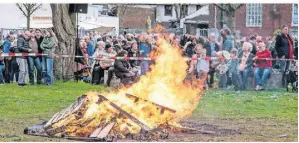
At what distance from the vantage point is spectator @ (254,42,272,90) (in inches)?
642

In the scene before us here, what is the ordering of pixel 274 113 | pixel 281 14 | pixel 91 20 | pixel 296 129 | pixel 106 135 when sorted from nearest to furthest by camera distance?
pixel 106 135 → pixel 296 129 → pixel 274 113 → pixel 281 14 → pixel 91 20

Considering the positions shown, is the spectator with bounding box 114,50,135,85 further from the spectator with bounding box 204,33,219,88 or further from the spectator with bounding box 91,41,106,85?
the spectator with bounding box 204,33,219,88

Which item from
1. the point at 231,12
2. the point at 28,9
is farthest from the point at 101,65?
the point at 231,12

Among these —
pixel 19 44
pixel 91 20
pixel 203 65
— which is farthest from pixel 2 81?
pixel 91 20

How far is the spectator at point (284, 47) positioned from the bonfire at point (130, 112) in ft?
18.7

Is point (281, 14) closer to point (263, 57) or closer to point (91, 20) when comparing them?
point (91, 20)

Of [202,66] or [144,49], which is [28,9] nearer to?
[144,49]

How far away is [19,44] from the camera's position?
1612 cm

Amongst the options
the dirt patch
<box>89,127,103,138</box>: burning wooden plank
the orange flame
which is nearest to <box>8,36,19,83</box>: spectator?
the orange flame

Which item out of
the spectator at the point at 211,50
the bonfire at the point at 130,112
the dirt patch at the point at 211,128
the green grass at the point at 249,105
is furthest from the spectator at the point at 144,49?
the bonfire at the point at 130,112

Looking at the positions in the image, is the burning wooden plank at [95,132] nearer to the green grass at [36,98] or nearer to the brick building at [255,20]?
the green grass at [36,98]

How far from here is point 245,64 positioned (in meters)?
16.4

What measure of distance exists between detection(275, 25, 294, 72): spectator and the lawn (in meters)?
0.75

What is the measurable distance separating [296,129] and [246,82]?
5.08 m
